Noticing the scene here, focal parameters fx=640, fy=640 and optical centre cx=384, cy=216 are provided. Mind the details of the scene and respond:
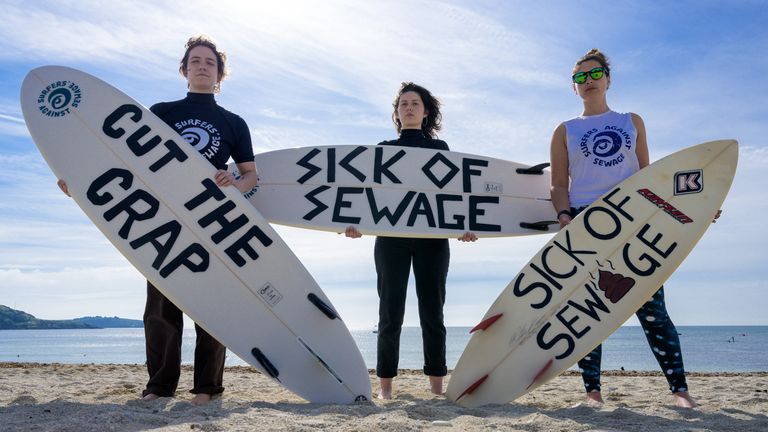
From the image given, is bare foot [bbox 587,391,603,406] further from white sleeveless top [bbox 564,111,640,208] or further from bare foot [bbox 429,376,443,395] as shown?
white sleeveless top [bbox 564,111,640,208]

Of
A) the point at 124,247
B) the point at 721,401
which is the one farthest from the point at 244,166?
the point at 721,401

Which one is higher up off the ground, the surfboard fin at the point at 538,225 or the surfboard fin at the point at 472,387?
the surfboard fin at the point at 538,225

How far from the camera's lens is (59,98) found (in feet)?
10.9

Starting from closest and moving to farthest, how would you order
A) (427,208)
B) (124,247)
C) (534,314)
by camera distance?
(124,247) → (534,314) → (427,208)

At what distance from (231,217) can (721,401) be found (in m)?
2.58

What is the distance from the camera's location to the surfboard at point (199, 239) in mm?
3070

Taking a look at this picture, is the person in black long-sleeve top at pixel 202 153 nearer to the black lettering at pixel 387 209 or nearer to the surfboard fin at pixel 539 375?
the black lettering at pixel 387 209

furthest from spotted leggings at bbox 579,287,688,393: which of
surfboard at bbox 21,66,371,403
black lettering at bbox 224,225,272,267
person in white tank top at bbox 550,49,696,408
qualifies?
black lettering at bbox 224,225,272,267

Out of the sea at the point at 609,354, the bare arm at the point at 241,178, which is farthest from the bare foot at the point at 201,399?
the sea at the point at 609,354

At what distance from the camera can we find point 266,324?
315cm

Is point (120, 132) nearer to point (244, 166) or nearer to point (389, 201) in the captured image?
point (244, 166)

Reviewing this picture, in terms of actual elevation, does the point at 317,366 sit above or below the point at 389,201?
below

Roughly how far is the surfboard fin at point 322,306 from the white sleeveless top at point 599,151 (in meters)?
1.35

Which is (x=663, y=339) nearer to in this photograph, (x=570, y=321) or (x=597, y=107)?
(x=570, y=321)
